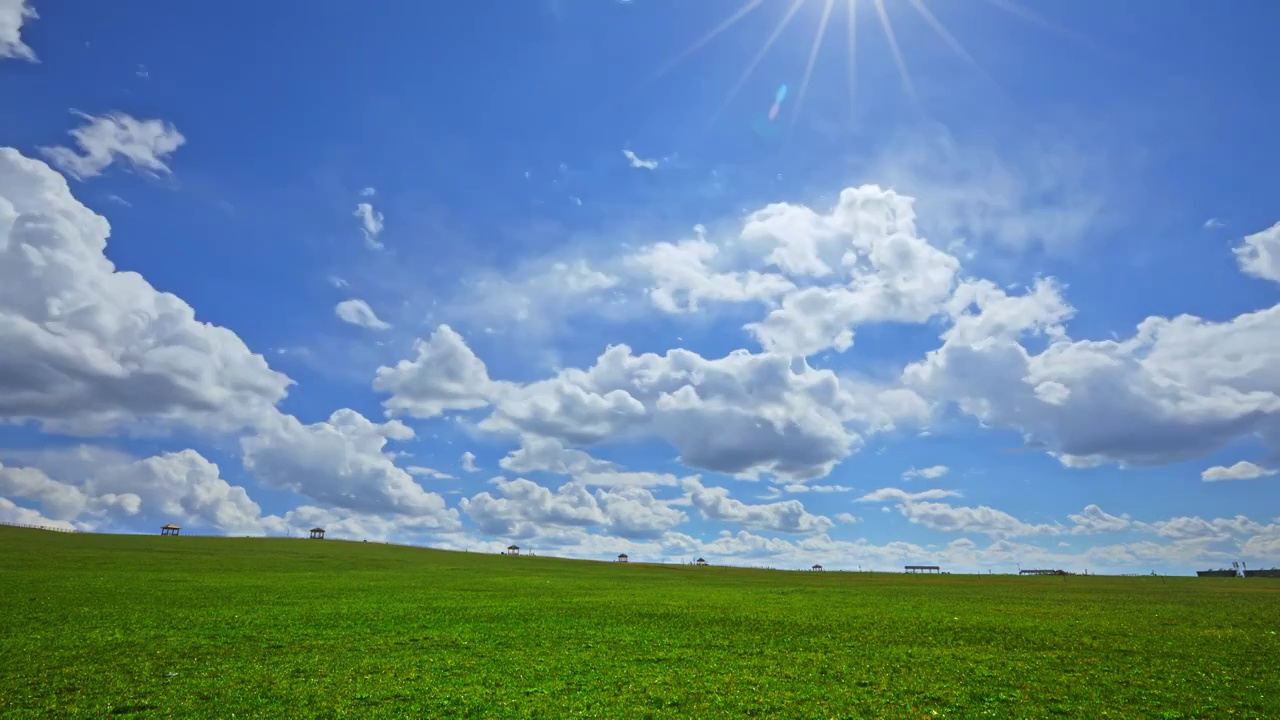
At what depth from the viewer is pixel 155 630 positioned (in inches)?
1462

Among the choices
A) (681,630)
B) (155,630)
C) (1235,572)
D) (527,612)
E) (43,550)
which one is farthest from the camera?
(1235,572)

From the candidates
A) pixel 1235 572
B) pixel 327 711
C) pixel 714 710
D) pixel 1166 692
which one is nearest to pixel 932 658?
pixel 1166 692

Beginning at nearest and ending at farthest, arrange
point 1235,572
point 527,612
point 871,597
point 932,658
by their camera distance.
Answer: point 932,658 < point 527,612 < point 871,597 < point 1235,572

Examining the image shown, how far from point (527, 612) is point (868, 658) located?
27720 millimetres

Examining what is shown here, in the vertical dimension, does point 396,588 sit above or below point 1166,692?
below

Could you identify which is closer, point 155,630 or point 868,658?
point 868,658

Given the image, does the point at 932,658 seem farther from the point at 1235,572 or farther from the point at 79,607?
the point at 1235,572

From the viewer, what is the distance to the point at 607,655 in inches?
1282

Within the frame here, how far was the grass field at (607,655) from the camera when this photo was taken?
920 inches

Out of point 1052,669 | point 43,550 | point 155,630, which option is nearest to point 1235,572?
point 1052,669

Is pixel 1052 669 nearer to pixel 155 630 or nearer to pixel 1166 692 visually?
pixel 1166 692

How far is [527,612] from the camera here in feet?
164

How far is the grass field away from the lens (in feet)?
76.6

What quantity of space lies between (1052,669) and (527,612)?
3518cm
